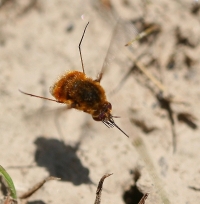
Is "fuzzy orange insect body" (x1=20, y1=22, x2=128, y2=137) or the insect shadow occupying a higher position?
"fuzzy orange insect body" (x1=20, y1=22, x2=128, y2=137)

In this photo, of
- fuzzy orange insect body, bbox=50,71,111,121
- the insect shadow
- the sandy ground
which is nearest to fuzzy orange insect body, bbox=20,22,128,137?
fuzzy orange insect body, bbox=50,71,111,121

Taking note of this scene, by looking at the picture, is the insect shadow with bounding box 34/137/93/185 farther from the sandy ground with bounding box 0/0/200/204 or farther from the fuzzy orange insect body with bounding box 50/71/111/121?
the fuzzy orange insect body with bounding box 50/71/111/121

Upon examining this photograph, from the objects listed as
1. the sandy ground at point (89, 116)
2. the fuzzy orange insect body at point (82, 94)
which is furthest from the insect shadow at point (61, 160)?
the fuzzy orange insect body at point (82, 94)

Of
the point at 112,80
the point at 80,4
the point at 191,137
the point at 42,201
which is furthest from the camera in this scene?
the point at 80,4

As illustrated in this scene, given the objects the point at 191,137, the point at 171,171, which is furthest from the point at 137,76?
the point at 171,171

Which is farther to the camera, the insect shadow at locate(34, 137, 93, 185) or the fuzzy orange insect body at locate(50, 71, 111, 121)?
the insect shadow at locate(34, 137, 93, 185)

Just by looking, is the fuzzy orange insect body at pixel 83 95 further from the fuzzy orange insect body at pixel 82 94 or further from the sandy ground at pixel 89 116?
the sandy ground at pixel 89 116

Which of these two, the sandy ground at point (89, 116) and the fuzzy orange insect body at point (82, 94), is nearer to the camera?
the fuzzy orange insect body at point (82, 94)

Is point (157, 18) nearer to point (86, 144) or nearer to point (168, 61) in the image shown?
point (168, 61)
